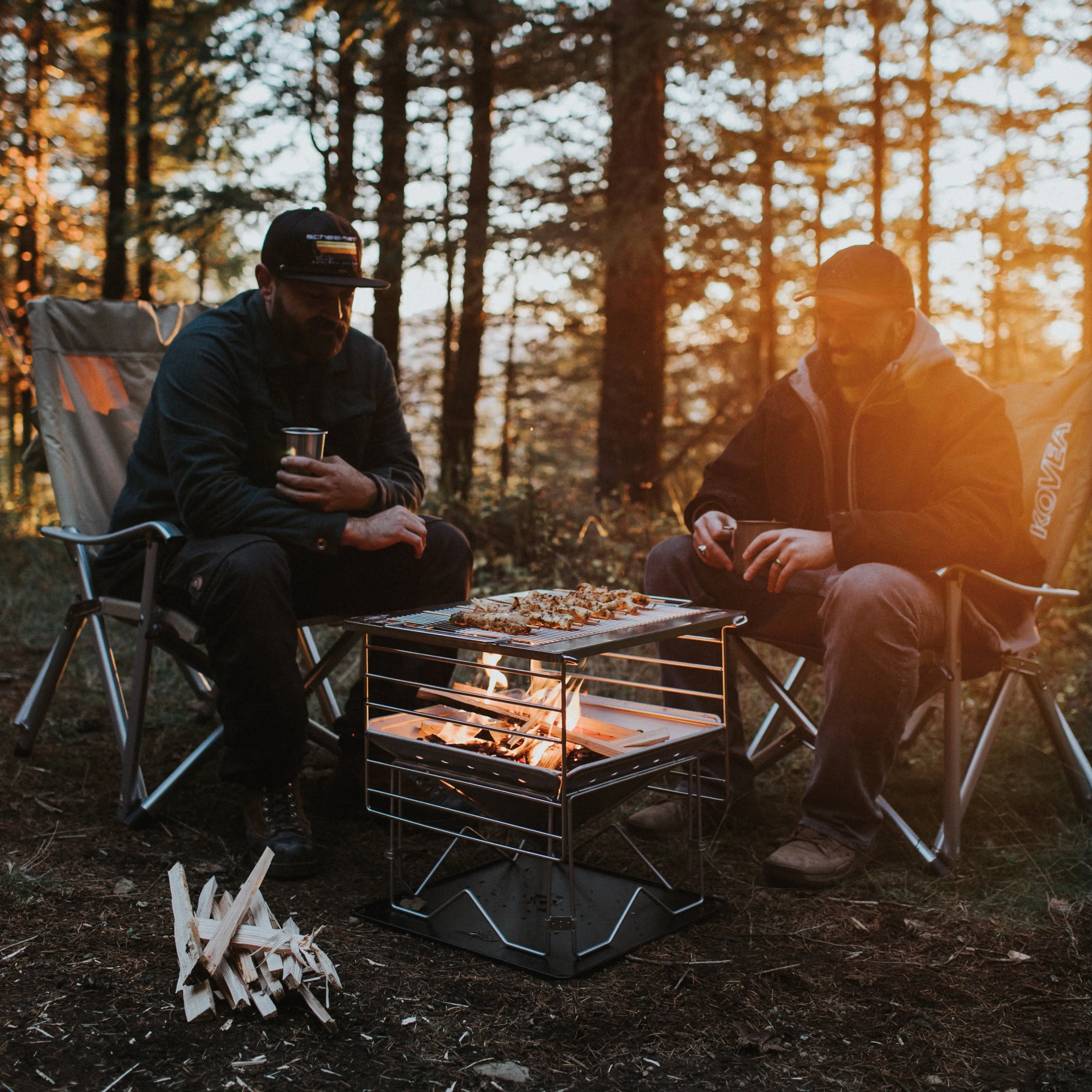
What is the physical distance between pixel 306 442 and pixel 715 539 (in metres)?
1.08

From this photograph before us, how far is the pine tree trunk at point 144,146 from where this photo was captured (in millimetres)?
8133

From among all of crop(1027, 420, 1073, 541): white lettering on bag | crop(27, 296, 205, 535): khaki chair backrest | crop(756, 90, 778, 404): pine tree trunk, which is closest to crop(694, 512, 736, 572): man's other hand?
crop(1027, 420, 1073, 541): white lettering on bag

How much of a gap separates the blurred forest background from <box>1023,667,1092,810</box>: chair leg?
2753 millimetres

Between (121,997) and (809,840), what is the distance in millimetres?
1503

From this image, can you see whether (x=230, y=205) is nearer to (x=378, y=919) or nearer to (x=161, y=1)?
(x=161, y=1)

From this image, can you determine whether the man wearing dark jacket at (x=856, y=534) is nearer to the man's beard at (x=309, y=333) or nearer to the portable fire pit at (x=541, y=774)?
the portable fire pit at (x=541, y=774)

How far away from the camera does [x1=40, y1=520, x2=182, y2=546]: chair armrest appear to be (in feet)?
8.20

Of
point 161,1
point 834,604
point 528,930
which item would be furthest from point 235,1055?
point 161,1

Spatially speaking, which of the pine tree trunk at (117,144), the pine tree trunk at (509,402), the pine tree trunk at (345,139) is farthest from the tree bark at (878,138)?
the pine tree trunk at (117,144)

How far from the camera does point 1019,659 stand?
2562 mm

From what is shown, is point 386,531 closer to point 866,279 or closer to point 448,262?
point 866,279

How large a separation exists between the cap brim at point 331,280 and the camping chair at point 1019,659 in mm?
1324

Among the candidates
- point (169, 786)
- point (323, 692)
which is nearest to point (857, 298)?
point (323, 692)

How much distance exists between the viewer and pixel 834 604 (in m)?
2.38
